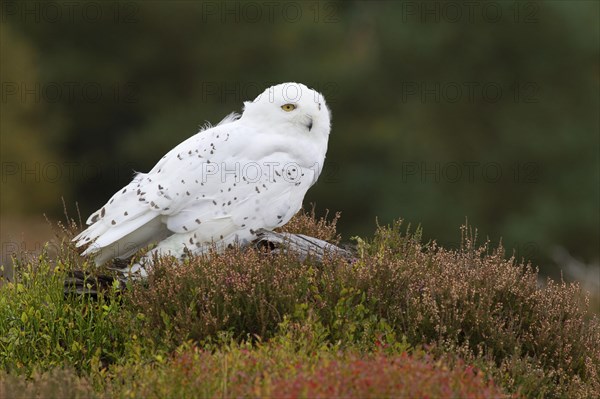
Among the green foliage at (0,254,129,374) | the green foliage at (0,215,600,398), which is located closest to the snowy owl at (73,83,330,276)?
the green foliage at (0,215,600,398)

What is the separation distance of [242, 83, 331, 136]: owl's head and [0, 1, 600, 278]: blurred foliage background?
1656 cm

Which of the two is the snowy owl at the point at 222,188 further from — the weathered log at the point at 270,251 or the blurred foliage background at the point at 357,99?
the blurred foliage background at the point at 357,99

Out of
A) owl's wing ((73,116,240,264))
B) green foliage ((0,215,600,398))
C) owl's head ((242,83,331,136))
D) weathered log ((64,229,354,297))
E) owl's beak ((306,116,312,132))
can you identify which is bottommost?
green foliage ((0,215,600,398))

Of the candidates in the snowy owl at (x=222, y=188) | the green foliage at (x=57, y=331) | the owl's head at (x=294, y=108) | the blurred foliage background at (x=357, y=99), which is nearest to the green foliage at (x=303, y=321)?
the green foliage at (x=57, y=331)

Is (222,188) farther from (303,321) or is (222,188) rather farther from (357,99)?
(357,99)

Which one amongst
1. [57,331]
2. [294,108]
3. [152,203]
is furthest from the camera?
[294,108]

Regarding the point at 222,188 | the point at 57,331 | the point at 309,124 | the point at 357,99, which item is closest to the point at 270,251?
the point at 222,188

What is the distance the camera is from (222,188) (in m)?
7.37

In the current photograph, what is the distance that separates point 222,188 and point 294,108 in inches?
32.4

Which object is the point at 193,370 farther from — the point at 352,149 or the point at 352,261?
the point at 352,149

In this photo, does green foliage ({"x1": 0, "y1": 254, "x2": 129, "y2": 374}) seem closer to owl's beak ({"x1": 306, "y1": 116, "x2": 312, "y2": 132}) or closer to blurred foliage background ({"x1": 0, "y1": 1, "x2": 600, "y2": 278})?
owl's beak ({"x1": 306, "y1": 116, "x2": 312, "y2": 132})

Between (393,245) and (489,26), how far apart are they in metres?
20.1

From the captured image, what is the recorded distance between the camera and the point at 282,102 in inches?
298

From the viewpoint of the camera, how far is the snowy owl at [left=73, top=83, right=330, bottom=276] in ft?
24.0
